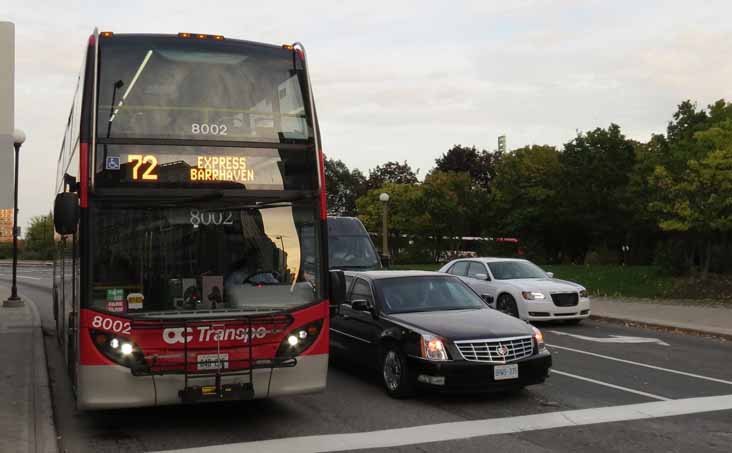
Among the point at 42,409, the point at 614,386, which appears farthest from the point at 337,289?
the point at 614,386

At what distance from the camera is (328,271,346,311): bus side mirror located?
845 cm

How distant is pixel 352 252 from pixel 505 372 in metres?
8.79

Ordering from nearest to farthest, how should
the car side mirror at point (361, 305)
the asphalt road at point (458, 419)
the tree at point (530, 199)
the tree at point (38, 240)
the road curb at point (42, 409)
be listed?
the road curb at point (42, 409), the asphalt road at point (458, 419), the car side mirror at point (361, 305), the tree at point (530, 199), the tree at point (38, 240)

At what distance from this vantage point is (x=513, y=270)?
1895cm

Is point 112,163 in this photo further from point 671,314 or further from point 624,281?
point 624,281

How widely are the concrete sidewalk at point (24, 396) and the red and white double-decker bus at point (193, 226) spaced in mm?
606

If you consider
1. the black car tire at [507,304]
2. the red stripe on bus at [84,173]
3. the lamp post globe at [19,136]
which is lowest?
the black car tire at [507,304]

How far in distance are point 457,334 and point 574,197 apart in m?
45.2

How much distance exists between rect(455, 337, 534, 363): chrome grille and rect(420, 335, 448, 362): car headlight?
187 mm

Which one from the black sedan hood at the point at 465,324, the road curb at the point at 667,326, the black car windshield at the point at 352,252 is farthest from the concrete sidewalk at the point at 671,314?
the black sedan hood at the point at 465,324

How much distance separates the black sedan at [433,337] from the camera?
9141 millimetres

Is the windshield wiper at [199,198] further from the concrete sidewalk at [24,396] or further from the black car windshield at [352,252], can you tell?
the black car windshield at [352,252]

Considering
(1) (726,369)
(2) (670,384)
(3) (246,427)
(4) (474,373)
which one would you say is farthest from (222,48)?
(1) (726,369)

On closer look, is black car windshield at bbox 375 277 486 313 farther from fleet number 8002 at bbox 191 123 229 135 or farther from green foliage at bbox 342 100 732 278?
green foliage at bbox 342 100 732 278
